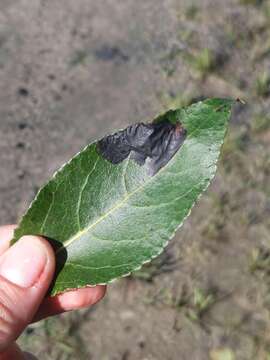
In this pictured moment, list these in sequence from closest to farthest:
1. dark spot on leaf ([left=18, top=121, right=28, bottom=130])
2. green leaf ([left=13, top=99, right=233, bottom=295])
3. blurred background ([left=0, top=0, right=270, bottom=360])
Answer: green leaf ([left=13, top=99, right=233, bottom=295]) < blurred background ([left=0, top=0, right=270, bottom=360]) < dark spot on leaf ([left=18, top=121, right=28, bottom=130])

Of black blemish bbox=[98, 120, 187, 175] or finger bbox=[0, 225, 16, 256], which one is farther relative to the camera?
finger bbox=[0, 225, 16, 256]

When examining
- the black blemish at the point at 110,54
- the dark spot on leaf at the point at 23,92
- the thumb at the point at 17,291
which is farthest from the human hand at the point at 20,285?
the black blemish at the point at 110,54

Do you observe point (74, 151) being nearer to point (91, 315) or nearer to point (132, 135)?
point (91, 315)

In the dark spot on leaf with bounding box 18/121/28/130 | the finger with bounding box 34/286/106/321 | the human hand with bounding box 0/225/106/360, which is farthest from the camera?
the dark spot on leaf with bounding box 18/121/28/130

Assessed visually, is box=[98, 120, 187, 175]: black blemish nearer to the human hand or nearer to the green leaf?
the green leaf

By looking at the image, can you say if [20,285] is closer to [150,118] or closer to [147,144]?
[147,144]

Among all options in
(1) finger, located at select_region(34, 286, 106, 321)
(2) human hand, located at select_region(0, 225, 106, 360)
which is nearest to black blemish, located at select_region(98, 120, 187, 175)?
(2) human hand, located at select_region(0, 225, 106, 360)

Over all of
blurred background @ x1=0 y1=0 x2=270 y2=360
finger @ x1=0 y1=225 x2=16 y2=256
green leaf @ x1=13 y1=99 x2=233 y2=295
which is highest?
green leaf @ x1=13 y1=99 x2=233 y2=295

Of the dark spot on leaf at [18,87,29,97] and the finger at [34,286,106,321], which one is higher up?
the dark spot on leaf at [18,87,29,97]
